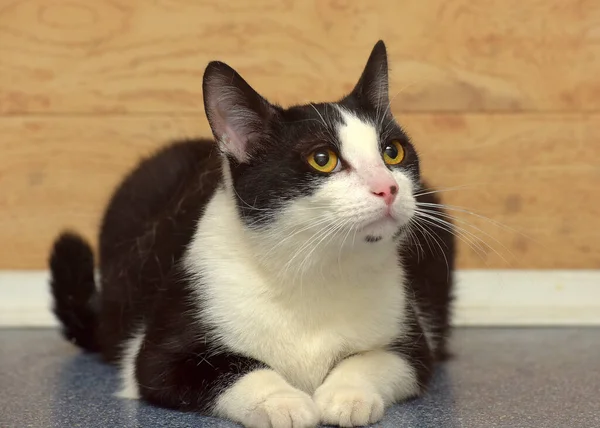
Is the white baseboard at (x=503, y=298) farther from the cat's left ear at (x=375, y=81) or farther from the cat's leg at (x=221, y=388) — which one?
the cat's leg at (x=221, y=388)

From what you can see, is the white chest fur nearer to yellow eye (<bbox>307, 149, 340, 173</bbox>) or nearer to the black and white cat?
the black and white cat

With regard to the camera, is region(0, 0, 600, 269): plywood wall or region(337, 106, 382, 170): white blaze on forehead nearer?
region(337, 106, 382, 170): white blaze on forehead

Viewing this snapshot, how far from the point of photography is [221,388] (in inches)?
57.2

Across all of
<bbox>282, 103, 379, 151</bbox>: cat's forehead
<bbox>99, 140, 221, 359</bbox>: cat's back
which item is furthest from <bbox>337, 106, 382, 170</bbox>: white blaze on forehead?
<bbox>99, 140, 221, 359</bbox>: cat's back

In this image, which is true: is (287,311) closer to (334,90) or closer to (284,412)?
(284,412)

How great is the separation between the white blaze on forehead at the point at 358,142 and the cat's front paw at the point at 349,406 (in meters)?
0.37

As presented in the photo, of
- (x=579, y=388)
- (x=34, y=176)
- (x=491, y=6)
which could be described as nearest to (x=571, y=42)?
(x=491, y=6)

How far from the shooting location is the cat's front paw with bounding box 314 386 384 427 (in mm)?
1382

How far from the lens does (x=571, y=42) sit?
2.41 m

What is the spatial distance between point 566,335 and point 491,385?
61 cm

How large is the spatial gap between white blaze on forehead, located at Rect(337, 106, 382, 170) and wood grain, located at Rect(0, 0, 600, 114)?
0.91 metres

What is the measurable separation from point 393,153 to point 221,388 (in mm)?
507

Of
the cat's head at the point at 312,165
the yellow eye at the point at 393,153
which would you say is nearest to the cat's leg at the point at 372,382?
the cat's head at the point at 312,165

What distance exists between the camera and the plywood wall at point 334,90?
94.0 inches
